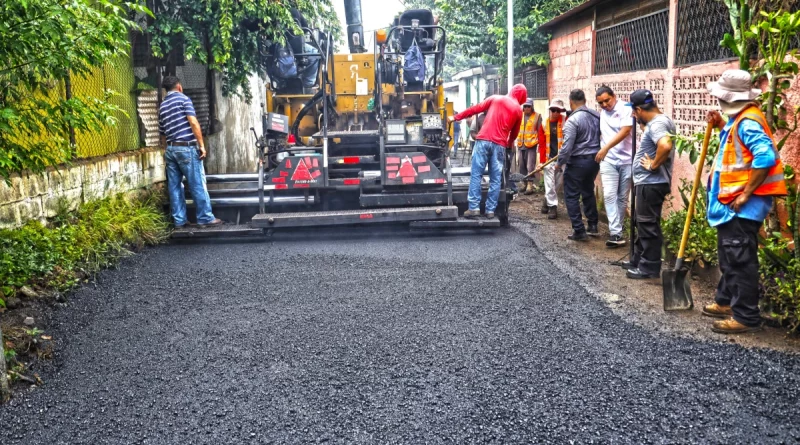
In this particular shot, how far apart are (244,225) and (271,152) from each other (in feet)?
3.40

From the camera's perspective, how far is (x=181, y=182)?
8180mm

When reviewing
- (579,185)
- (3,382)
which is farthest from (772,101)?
(3,382)

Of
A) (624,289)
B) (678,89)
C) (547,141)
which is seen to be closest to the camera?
(624,289)

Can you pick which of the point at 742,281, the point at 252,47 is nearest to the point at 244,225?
the point at 252,47

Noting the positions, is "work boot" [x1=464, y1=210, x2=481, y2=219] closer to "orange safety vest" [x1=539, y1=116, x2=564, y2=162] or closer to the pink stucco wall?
the pink stucco wall

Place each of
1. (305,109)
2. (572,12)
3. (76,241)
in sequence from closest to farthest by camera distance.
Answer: (76,241) < (305,109) < (572,12)

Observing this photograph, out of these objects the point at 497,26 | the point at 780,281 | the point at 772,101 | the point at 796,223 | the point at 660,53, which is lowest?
the point at 780,281

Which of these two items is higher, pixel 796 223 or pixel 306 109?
pixel 306 109

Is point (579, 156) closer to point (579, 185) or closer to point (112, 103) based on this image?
point (579, 185)

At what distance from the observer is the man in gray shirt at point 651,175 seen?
5.70 metres

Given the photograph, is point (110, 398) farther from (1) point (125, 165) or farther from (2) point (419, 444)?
(1) point (125, 165)

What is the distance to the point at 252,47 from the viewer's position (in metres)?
10.1

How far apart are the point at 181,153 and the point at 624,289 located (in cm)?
495

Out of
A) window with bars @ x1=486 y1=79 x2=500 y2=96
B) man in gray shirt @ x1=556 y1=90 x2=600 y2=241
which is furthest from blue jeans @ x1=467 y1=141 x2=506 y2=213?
window with bars @ x1=486 y1=79 x2=500 y2=96
